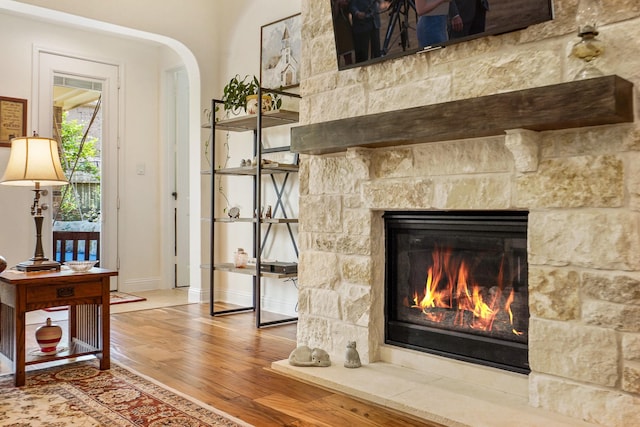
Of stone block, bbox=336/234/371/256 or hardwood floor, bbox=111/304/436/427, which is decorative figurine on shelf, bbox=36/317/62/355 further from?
stone block, bbox=336/234/371/256

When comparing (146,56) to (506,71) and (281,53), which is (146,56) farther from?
(506,71)

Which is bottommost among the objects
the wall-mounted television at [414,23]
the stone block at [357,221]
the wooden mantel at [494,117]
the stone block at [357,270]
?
the stone block at [357,270]

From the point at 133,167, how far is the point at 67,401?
3.66m

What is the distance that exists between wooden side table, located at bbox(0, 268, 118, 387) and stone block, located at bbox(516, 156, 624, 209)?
6.82ft

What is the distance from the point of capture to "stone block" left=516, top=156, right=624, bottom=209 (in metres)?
1.98

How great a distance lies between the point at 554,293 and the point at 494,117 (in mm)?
707

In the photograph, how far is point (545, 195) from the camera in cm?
216

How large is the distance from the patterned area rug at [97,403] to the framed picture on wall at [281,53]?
2.46 m

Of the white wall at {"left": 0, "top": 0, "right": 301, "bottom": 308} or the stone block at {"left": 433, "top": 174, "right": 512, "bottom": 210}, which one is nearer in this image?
the stone block at {"left": 433, "top": 174, "right": 512, "bottom": 210}

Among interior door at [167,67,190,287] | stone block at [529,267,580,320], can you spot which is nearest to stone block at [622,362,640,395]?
stone block at [529,267,580,320]

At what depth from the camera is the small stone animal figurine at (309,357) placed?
9.21 feet

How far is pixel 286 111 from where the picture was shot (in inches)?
158

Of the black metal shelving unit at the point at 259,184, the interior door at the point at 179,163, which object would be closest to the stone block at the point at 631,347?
the black metal shelving unit at the point at 259,184

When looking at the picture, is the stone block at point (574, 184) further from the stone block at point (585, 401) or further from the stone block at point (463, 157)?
the stone block at point (585, 401)
